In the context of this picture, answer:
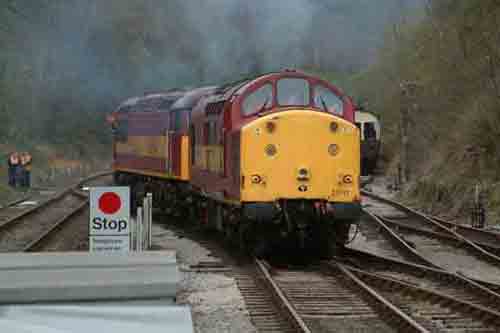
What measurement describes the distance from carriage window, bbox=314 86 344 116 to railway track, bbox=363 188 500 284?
2.85 metres

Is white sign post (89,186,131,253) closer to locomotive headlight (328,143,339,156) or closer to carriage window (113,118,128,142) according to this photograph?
locomotive headlight (328,143,339,156)

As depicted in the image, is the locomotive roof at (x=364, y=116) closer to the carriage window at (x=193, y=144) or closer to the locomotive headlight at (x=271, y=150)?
the carriage window at (x=193, y=144)

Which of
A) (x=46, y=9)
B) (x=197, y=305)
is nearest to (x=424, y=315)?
(x=197, y=305)

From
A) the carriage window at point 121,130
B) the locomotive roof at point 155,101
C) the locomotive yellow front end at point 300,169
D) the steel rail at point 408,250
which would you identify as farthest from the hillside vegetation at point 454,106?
the carriage window at point 121,130

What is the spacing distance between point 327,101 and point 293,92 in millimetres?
586

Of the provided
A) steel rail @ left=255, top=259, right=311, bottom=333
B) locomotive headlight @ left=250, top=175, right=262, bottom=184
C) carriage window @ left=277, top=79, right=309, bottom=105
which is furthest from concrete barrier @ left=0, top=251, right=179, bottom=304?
carriage window @ left=277, top=79, right=309, bottom=105

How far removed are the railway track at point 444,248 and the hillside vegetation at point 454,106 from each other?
55.1 inches

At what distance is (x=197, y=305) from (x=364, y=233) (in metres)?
9.74

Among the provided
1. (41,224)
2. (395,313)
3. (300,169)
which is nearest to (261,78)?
(300,169)

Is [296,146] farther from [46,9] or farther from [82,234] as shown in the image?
[46,9]

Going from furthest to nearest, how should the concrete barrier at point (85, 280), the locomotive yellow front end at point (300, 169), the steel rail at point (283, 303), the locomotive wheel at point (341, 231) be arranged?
1. the locomotive wheel at point (341, 231)
2. the locomotive yellow front end at point (300, 169)
3. the steel rail at point (283, 303)
4. the concrete barrier at point (85, 280)

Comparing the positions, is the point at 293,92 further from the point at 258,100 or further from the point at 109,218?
the point at 109,218

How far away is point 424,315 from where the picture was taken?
10.1 metres

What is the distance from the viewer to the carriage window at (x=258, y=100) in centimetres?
1456
